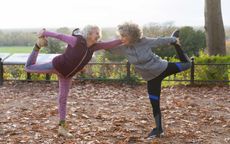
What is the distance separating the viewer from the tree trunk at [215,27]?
564 inches

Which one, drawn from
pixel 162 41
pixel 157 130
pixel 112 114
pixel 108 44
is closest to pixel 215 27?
pixel 112 114

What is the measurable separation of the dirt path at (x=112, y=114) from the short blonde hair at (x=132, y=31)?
1.59 metres

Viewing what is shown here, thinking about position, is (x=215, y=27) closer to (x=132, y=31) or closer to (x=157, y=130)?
(x=157, y=130)

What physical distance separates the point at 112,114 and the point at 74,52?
2.90 metres

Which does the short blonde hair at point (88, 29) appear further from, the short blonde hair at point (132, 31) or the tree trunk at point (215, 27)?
the tree trunk at point (215, 27)

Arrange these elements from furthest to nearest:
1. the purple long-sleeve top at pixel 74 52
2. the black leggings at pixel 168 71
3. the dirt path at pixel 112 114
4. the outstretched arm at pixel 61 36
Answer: the dirt path at pixel 112 114, the black leggings at pixel 168 71, the purple long-sleeve top at pixel 74 52, the outstretched arm at pixel 61 36

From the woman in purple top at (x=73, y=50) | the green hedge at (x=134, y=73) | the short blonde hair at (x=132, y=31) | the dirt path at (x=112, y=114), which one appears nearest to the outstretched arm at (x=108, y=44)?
the woman in purple top at (x=73, y=50)

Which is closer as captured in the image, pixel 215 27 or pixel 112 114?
pixel 112 114

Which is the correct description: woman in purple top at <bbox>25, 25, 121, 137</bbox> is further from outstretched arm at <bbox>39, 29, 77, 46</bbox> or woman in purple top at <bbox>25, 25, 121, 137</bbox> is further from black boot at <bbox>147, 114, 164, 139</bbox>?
black boot at <bbox>147, 114, 164, 139</bbox>

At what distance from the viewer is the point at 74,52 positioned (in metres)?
6.40

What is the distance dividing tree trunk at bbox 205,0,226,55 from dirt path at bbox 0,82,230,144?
229cm

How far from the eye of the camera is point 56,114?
29.1 feet

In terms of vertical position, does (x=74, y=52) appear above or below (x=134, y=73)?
above

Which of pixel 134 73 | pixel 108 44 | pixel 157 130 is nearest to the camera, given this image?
pixel 108 44
